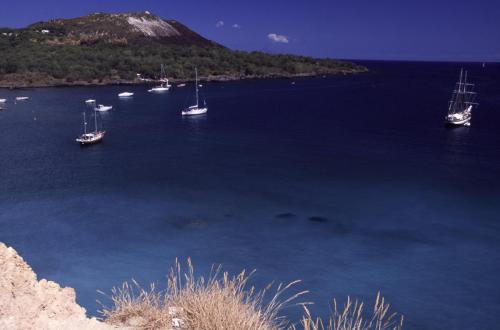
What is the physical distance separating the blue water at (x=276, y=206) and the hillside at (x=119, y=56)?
52899 millimetres

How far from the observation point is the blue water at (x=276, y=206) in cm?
2344

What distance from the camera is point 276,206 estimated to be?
33000mm

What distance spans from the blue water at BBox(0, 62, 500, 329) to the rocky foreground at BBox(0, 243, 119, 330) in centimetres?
1318

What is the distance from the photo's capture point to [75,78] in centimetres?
11381

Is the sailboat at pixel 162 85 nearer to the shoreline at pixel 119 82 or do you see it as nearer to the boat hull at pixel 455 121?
the shoreline at pixel 119 82

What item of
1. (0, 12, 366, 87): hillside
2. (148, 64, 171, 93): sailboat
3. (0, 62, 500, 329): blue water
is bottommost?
(0, 62, 500, 329): blue water

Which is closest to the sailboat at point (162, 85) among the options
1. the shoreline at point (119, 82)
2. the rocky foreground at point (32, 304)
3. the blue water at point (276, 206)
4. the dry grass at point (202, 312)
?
the shoreline at point (119, 82)

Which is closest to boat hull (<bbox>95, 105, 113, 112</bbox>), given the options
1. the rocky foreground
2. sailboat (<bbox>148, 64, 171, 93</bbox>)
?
sailboat (<bbox>148, 64, 171, 93</bbox>)

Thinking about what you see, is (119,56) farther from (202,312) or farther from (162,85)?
(202,312)

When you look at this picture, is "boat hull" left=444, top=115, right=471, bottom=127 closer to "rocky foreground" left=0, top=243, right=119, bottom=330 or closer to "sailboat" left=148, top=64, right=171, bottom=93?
"rocky foreground" left=0, top=243, right=119, bottom=330

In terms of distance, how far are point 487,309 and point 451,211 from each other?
41.9 feet

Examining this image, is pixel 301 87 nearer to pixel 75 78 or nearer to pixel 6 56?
pixel 75 78

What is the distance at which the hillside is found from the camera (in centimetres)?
11594

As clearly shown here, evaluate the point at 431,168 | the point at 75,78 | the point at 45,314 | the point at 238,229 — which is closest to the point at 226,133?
the point at 431,168
